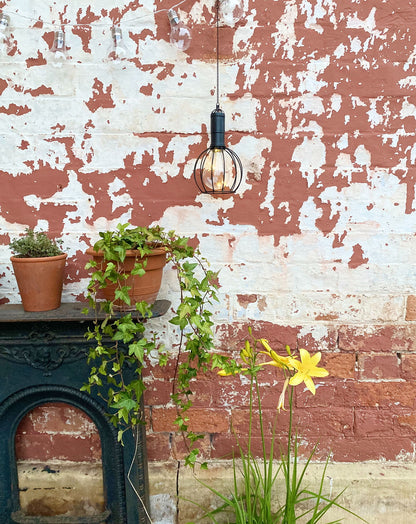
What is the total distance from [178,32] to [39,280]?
98 cm

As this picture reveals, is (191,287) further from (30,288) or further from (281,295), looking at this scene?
(30,288)

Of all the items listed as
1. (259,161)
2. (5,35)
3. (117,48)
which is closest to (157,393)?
(259,161)

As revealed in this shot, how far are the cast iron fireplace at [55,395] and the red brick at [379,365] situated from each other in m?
0.83

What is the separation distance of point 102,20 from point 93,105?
29 cm

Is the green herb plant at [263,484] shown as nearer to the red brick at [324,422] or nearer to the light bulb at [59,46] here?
the red brick at [324,422]

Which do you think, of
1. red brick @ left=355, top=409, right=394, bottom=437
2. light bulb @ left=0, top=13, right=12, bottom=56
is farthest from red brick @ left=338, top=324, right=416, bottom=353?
light bulb @ left=0, top=13, right=12, bottom=56

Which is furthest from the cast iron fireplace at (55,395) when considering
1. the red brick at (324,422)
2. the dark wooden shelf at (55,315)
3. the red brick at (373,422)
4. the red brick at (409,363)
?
the red brick at (409,363)

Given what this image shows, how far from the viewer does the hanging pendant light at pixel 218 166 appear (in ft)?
4.58

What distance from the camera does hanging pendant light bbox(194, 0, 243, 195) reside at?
1395 mm

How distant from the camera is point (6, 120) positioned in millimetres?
1497

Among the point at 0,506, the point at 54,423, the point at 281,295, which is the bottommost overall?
the point at 0,506

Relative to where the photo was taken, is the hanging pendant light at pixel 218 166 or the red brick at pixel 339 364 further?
the red brick at pixel 339 364

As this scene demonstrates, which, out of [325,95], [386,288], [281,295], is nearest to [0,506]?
[281,295]

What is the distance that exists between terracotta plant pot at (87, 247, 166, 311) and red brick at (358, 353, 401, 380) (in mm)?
881
